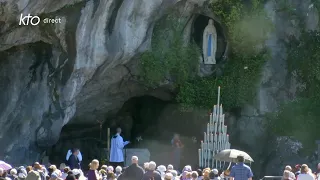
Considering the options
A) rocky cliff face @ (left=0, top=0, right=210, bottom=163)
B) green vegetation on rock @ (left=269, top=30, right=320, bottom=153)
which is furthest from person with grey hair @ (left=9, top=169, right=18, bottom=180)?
green vegetation on rock @ (left=269, top=30, right=320, bottom=153)

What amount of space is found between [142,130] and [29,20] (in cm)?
872

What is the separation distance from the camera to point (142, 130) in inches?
1245

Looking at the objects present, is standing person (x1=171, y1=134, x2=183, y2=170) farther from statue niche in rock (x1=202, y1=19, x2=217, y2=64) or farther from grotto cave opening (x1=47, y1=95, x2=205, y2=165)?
statue niche in rock (x1=202, y1=19, x2=217, y2=64)

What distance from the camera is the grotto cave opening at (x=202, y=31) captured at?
28.9 meters

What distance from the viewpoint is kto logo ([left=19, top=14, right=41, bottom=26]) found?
23.9 meters

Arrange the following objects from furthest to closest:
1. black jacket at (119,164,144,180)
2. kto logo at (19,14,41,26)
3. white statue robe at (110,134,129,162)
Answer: white statue robe at (110,134,129,162) < kto logo at (19,14,41,26) < black jacket at (119,164,144,180)

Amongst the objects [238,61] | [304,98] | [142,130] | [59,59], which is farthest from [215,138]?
[142,130]

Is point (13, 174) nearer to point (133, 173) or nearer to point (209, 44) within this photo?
point (133, 173)

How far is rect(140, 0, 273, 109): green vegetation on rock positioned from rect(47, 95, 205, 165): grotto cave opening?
1.92 meters

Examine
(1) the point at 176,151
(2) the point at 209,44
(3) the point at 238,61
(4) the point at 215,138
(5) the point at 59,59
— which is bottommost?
(1) the point at 176,151

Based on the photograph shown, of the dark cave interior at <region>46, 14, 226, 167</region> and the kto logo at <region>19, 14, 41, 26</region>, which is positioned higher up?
the kto logo at <region>19, 14, 41, 26</region>

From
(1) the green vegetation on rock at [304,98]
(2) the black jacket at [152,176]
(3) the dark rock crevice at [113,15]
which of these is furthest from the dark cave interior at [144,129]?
(2) the black jacket at [152,176]

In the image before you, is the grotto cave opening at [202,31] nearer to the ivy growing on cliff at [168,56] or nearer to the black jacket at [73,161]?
the ivy growing on cliff at [168,56]

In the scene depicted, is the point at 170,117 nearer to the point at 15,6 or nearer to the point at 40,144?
the point at 40,144
